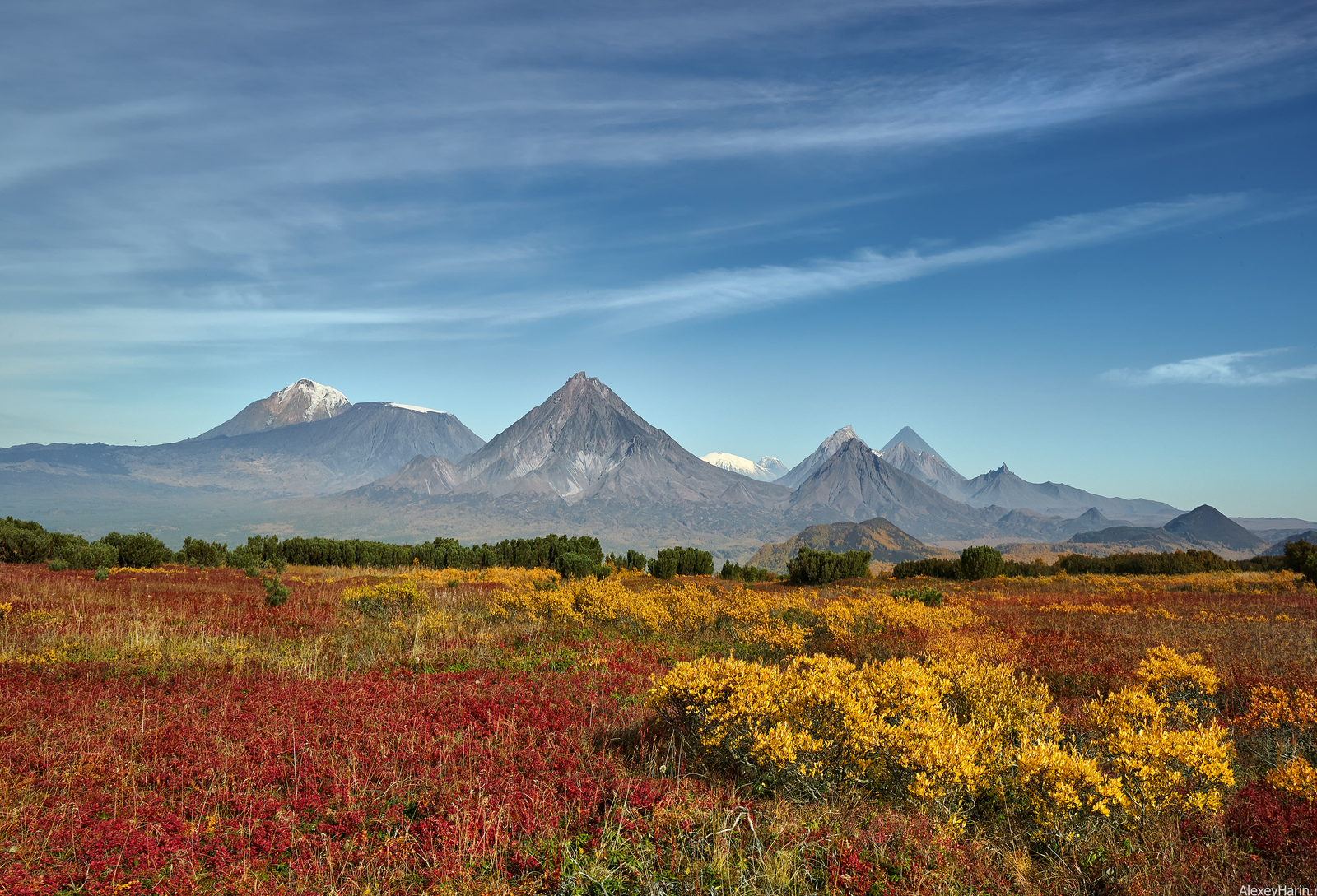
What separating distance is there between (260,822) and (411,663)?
6.21 metres

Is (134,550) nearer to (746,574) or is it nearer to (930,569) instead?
(746,574)

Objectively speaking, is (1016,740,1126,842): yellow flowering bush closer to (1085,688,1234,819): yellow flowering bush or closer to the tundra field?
the tundra field

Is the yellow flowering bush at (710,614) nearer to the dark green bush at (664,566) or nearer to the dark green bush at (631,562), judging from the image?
the dark green bush at (664,566)

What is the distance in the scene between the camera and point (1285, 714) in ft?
26.5

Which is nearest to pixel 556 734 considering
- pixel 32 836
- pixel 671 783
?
pixel 671 783

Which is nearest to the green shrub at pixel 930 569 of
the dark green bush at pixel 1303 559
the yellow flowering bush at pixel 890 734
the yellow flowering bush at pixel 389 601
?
the dark green bush at pixel 1303 559

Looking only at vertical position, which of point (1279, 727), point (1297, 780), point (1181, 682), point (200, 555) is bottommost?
point (200, 555)

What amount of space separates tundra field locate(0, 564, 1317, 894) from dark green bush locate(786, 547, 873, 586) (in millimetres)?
21064

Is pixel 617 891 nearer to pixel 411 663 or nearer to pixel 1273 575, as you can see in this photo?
pixel 411 663

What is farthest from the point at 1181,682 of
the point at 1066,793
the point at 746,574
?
the point at 746,574

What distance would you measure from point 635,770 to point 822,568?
1111 inches

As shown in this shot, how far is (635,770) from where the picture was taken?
23.2 ft

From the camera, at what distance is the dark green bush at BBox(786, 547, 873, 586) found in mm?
33781

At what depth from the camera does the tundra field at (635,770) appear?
479 centimetres
